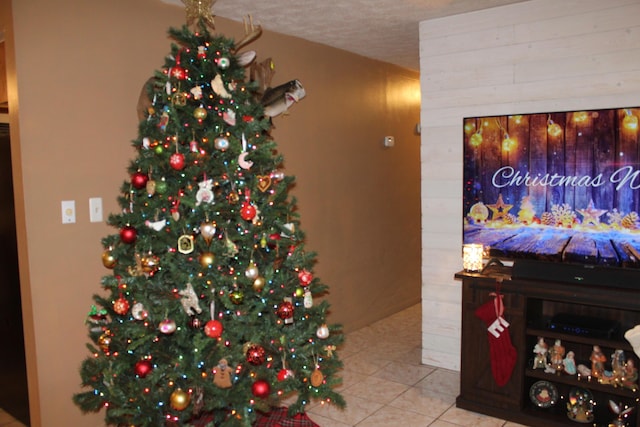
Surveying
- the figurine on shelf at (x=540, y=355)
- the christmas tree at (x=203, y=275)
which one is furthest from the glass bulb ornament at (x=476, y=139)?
the christmas tree at (x=203, y=275)

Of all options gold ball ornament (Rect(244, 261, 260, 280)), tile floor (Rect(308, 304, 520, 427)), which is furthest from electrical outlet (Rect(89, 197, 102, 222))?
tile floor (Rect(308, 304, 520, 427))

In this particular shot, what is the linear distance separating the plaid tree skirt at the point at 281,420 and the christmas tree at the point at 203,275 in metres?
0.14

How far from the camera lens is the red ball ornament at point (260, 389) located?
7.77ft

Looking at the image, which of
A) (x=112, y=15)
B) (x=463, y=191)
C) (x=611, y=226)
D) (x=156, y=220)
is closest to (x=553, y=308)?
(x=611, y=226)

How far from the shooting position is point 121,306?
2.40 meters

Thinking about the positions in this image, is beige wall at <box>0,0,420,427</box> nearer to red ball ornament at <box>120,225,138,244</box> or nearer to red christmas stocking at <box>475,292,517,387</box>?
red ball ornament at <box>120,225,138,244</box>

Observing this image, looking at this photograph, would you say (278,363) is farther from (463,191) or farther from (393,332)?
(393,332)

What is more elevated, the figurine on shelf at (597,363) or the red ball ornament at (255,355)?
the red ball ornament at (255,355)

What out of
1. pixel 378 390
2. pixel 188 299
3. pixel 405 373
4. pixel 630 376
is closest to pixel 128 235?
pixel 188 299

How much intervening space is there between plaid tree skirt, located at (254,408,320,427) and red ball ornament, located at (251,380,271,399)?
18.0 inches

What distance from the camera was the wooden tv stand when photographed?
112 inches

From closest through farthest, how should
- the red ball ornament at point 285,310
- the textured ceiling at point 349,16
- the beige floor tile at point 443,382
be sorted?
the red ball ornament at point 285,310 → the textured ceiling at point 349,16 → the beige floor tile at point 443,382

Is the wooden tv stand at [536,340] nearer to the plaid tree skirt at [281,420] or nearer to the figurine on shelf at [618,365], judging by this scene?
the figurine on shelf at [618,365]

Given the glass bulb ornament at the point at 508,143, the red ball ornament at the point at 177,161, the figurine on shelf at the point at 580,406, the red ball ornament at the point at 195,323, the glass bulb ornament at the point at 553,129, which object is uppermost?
the glass bulb ornament at the point at 553,129
